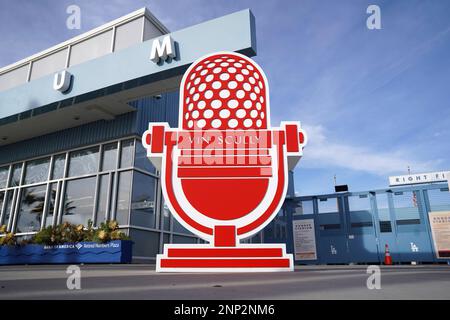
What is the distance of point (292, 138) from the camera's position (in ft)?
16.0

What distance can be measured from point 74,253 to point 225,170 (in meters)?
7.58

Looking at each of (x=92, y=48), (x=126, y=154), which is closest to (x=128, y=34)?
(x=92, y=48)

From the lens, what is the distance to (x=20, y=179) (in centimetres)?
1495

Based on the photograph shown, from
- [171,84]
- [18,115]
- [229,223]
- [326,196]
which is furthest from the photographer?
[326,196]

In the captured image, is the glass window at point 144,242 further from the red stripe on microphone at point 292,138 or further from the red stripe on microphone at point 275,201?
the red stripe on microphone at point 292,138

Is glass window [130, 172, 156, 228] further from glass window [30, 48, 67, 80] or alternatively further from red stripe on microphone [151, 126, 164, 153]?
red stripe on microphone [151, 126, 164, 153]

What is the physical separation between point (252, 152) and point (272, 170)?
1.38 ft

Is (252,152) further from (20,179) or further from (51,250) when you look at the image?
(20,179)

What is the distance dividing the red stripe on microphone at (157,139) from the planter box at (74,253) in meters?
5.56

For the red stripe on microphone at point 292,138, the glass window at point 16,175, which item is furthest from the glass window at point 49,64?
the red stripe on microphone at point 292,138

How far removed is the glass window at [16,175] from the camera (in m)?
15.2

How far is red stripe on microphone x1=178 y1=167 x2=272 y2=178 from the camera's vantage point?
4.73 metres
